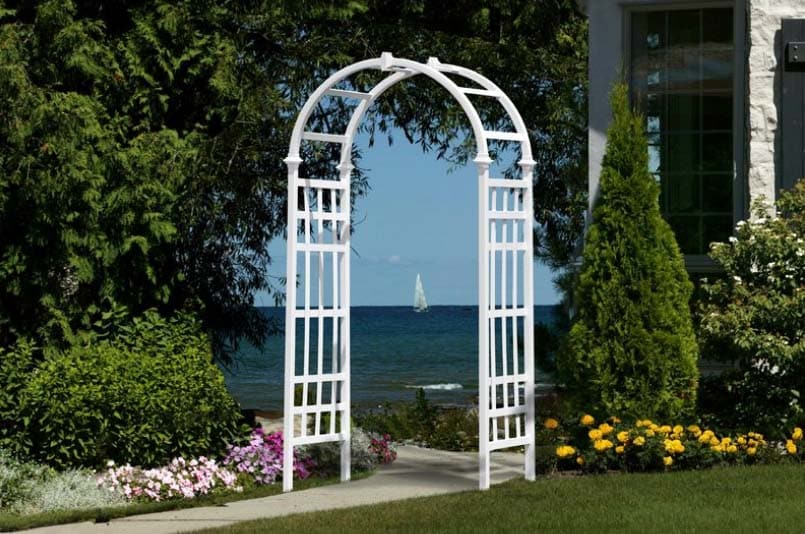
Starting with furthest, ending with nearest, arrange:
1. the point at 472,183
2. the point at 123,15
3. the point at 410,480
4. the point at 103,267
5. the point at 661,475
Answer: the point at 472,183, the point at 123,15, the point at 103,267, the point at 410,480, the point at 661,475

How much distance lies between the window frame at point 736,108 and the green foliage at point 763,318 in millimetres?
627

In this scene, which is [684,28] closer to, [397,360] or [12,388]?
[12,388]

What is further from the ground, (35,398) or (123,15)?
(123,15)

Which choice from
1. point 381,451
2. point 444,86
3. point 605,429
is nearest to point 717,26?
point 444,86

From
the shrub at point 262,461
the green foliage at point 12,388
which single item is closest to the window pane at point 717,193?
the shrub at point 262,461

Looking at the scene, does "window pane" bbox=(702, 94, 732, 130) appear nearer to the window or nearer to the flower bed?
the window

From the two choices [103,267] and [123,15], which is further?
[123,15]

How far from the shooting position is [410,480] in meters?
7.97

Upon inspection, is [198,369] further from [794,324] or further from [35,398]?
[794,324]

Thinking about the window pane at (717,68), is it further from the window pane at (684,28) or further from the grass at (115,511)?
the grass at (115,511)

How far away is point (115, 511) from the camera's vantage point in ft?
23.0

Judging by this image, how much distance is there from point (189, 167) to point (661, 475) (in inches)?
183

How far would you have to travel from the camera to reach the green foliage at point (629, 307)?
8.12m

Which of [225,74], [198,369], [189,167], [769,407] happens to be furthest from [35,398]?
[769,407]
